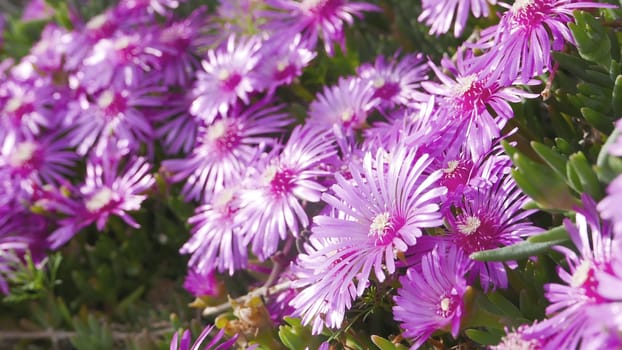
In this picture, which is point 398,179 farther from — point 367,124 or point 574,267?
point 367,124

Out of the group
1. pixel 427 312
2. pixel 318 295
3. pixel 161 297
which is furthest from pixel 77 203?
pixel 427 312

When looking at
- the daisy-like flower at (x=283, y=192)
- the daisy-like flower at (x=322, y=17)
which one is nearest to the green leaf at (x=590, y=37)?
the daisy-like flower at (x=283, y=192)

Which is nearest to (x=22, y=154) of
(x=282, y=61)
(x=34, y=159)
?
(x=34, y=159)

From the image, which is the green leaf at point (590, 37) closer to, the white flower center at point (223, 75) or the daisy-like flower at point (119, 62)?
the white flower center at point (223, 75)

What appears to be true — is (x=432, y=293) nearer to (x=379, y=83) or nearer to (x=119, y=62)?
(x=379, y=83)

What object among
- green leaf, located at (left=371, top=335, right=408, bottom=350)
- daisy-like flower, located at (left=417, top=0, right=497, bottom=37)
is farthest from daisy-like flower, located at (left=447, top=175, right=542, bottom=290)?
daisy-like flower, located at (left=417, top=0, right=497, bottom=37)

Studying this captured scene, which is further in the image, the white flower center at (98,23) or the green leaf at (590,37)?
the white flower center at (98,23)
